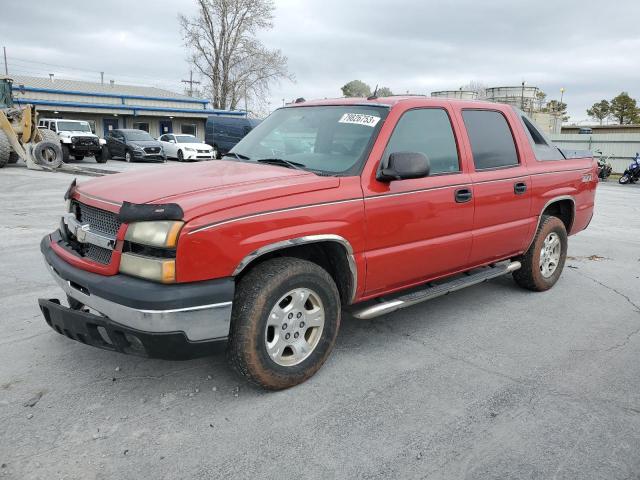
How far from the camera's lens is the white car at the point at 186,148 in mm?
25594

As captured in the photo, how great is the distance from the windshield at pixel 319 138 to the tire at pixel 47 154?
17.0 metres

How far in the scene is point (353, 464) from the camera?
2.46 metres

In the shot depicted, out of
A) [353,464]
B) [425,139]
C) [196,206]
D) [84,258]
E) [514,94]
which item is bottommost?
[353,464]

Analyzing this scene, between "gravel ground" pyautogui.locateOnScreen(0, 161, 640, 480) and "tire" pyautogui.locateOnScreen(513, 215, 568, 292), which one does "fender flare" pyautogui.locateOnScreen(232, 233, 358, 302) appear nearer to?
"gravel ground" pyautogui.locateOnScreen(0, 161, 640, 480)

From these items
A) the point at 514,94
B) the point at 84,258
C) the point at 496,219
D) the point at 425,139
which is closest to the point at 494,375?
the point at 496,219

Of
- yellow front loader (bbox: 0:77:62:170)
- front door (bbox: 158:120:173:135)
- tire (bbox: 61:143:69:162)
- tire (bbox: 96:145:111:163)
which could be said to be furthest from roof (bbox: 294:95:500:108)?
front door (bbox: 158:120:173:135)

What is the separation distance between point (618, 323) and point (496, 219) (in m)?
1.41

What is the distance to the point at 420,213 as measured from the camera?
12.0 feet

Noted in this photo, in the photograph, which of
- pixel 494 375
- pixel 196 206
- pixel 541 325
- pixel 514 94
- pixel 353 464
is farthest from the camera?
pixel 514 94

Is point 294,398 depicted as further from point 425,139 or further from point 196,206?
point 425,139

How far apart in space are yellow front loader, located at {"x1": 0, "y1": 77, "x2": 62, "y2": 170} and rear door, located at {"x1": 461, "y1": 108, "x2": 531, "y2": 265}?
1776cm

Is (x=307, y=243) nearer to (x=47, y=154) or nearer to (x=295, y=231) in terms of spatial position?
(x=295, y=231)

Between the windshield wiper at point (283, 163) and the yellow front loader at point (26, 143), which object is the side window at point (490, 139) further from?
the yellow front loader at point (26, 143)

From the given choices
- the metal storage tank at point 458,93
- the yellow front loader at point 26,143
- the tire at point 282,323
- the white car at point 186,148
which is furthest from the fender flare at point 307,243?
the white car at point 186,148
